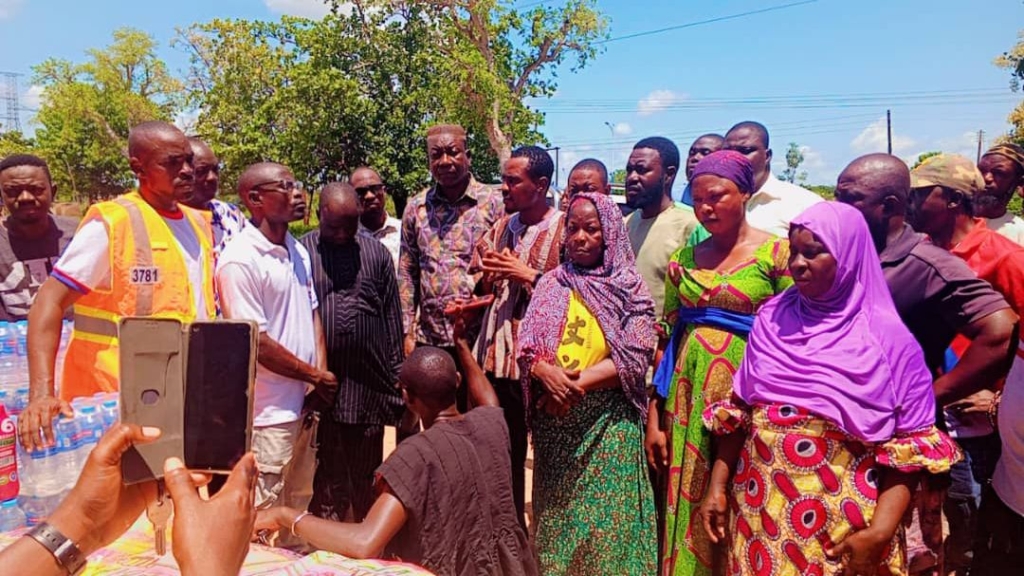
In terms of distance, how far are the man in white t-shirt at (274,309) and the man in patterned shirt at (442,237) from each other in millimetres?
712

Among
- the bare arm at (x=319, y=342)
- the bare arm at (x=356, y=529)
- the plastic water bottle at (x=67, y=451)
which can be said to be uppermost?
the bare arm at (x=319, y=342)

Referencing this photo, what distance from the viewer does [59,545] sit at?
4.48 ft

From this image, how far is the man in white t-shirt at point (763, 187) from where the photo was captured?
369 cm

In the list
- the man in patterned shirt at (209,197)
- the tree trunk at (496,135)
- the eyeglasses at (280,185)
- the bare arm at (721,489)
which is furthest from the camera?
the tree trunk at (496,135)

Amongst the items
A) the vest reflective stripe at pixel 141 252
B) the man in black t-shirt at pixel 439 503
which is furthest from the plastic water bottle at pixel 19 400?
the man in black t-shirt at pixel 439 503

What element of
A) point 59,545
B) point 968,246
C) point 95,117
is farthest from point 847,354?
point 95,117

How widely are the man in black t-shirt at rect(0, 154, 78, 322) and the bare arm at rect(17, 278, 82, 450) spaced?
1585 millimetres

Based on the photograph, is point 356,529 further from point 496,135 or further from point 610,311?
point 496,135

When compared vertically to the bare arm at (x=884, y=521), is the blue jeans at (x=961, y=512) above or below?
below

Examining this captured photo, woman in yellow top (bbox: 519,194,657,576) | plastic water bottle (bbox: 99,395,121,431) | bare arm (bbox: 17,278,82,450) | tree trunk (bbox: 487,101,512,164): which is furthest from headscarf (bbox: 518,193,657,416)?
tree trunk (bbox: 487,101,512,164)

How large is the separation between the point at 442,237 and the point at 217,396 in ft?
7.73

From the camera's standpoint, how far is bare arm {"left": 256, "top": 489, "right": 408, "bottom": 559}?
6.65 feet

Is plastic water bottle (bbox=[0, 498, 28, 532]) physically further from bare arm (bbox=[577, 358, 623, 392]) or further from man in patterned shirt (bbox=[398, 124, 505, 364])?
bare arm (bbox=[577, 358, 623, 392])

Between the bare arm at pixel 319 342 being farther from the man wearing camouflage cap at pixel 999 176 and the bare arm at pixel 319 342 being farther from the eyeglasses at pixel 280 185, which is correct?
the man wearing camouflage cap at pixel 999 176
